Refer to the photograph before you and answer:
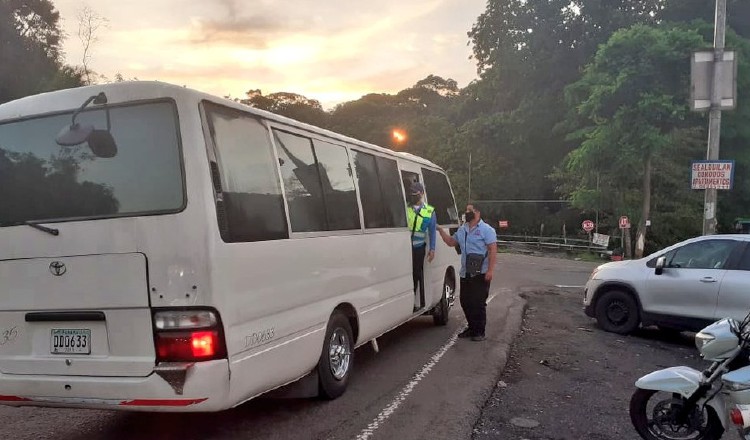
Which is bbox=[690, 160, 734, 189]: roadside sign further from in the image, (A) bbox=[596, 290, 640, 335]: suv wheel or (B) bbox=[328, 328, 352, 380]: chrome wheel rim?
(B) bbox=[328, 328, 352, 380]: chrome wheel rim

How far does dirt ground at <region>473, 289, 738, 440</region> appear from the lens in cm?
494

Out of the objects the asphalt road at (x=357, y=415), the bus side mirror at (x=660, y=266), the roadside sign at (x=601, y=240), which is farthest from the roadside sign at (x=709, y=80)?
the roadside sign at (x=601, y=240)

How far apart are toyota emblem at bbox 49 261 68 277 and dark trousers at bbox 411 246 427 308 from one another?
15.4ft

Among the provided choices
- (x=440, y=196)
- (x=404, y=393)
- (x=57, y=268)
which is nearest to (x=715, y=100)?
(x=440, y=196)

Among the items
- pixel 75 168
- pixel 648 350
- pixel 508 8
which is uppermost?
pixel 508 8

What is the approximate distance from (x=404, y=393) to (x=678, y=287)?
465 cm

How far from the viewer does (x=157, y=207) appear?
3.91 metres

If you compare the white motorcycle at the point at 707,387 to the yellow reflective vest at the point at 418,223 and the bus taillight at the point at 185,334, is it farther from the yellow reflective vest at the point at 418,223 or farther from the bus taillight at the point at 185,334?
the yellow reflective vest at the point at 418,223

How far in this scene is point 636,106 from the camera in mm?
27219

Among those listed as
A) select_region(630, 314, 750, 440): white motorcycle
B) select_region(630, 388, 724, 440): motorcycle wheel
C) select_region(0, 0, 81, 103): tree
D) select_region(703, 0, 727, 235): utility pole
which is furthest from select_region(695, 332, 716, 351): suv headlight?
select_region(0, 0, 81, 103): tree

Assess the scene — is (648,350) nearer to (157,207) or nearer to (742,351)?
(742,351)

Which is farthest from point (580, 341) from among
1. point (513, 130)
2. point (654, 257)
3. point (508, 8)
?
point (508, 8)

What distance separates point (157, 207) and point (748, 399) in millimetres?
3975

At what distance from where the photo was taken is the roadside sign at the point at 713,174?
11578 millimetres
